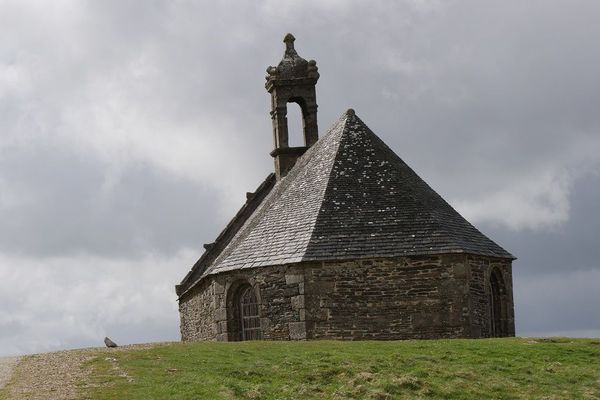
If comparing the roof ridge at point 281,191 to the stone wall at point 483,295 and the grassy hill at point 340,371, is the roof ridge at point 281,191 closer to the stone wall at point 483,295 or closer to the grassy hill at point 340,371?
the stone wall at point 483,295

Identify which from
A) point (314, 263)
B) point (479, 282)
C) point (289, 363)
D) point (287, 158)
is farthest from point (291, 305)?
point (287, 158)

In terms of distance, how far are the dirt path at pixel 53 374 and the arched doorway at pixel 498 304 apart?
11.7 metres

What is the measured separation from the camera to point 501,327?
111 ft

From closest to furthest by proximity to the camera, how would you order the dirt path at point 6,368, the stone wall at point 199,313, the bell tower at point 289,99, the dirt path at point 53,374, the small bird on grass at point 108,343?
the dirt path at point 53,374 < the dirt path at point 6,368 < the small bird on grass at point 108,343 < the stone wall at point 199,313 < the bell tower at point 289,99

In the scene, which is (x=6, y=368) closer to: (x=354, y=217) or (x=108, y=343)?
(x=108, y=343)

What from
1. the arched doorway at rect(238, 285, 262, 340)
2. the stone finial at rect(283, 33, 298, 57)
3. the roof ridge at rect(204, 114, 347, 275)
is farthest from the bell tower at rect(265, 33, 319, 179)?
the arched doorway at rect(238, 285, 262, 340)

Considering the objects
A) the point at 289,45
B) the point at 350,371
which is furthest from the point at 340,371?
the point at 289,45

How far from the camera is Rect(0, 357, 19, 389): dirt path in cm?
2187

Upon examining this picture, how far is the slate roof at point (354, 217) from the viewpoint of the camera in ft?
103

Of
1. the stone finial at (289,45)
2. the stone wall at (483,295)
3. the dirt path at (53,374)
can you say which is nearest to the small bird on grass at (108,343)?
the dirt path at (53,374)

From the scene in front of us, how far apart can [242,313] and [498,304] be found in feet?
25.4

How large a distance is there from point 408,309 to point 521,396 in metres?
8.43

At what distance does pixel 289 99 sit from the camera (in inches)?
1722

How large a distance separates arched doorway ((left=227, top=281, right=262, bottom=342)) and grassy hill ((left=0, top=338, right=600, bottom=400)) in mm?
4617
